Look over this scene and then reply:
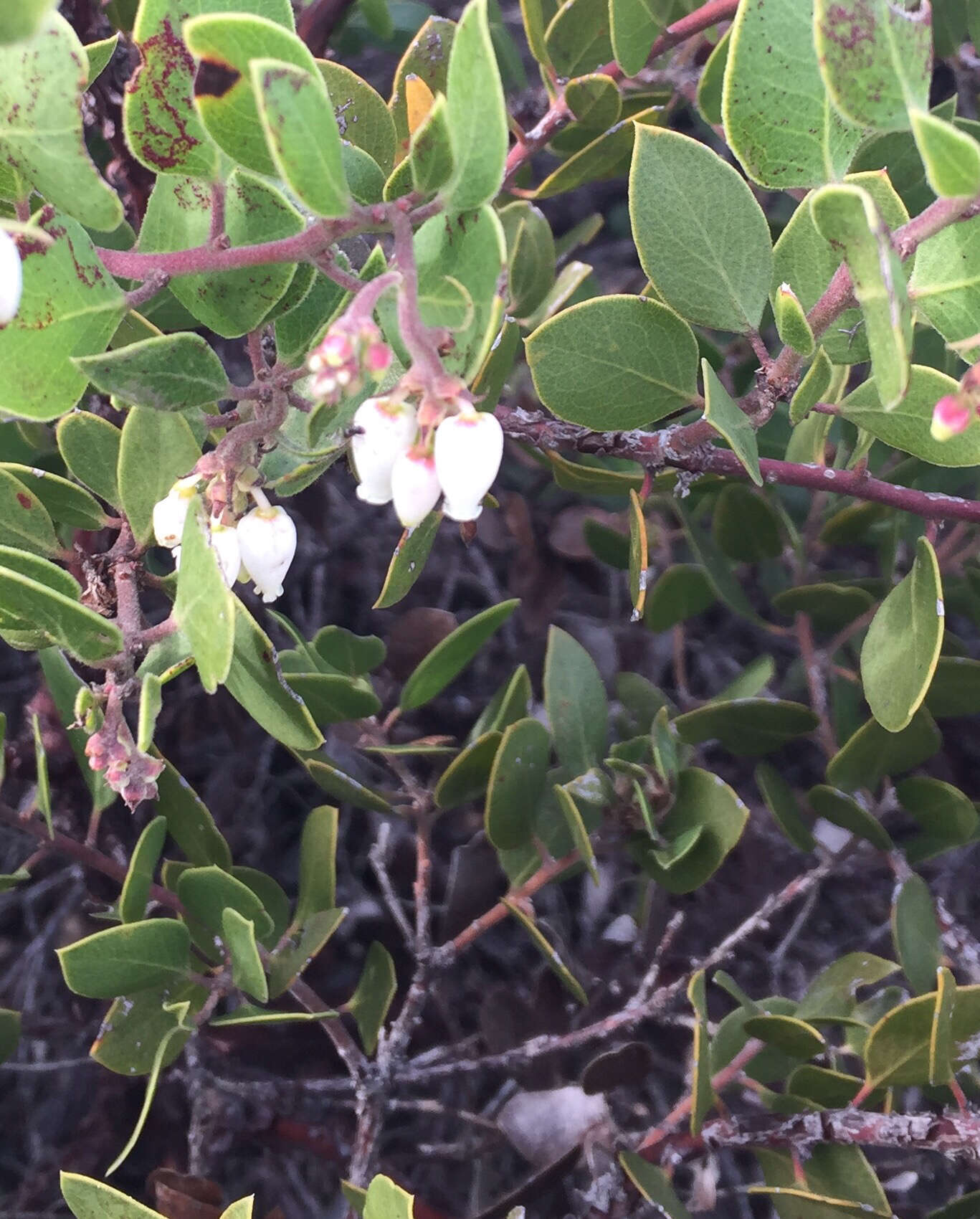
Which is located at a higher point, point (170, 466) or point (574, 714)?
point (170, 466)

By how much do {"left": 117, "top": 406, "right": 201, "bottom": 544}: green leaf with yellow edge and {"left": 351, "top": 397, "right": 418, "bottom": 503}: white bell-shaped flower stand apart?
→ 288 mm

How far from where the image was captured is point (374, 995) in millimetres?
1426

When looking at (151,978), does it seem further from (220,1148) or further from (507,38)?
(507,38)

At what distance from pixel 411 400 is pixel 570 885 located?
1.30m

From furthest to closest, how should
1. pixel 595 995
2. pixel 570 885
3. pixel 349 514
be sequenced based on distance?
1. pixel 349 514
2. pixel 570 885
3. pixel 595 995

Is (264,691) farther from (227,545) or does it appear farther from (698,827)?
(698,827)

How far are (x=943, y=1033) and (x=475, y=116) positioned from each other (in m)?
0.96

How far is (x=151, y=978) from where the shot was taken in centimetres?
114

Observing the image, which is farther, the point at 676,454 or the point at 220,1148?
the point at 220,1148

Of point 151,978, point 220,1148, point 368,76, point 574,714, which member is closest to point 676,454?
point 574,714

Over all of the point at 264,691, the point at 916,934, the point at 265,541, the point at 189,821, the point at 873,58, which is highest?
the point at 873,58

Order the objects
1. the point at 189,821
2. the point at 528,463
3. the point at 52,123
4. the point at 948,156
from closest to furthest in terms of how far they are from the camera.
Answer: the point at 948,156 < the point at 52,123 < the point at 189,821 < the point at 528,463

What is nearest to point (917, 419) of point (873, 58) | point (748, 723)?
point (873, 58)

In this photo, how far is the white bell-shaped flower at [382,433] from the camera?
0.73 meters
